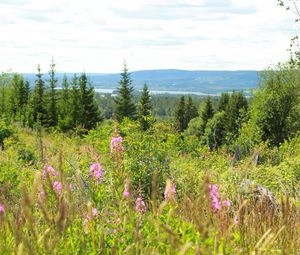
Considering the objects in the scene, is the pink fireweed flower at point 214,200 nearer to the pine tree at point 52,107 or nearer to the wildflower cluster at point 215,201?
the wildflower cluster at point 215,201

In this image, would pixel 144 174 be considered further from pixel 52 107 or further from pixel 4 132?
pixel 52 107

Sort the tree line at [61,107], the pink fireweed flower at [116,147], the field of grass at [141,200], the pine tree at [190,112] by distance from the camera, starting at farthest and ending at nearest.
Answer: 1. the pine tree at [190,112]
2. the tree line at [61,107]
3. the pink fireweed flower at [116,147]
4. the field of grass at [141,200]

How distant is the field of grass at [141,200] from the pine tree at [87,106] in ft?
110

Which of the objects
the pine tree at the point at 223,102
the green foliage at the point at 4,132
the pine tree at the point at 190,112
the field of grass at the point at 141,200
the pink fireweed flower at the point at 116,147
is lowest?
the pine tree at the point at 190,112

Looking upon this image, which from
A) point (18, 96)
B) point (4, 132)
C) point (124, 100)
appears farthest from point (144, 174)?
point (18, 96)

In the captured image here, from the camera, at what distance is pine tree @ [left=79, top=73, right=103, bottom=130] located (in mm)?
47469

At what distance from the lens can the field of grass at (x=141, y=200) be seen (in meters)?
1.55

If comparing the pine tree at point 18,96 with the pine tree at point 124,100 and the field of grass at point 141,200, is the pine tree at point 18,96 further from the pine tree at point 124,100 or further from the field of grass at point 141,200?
the field of grass at point 141,200

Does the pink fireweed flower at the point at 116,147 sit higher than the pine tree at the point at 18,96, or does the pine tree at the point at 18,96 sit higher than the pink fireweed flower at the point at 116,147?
the pink fireweed flower at the point at 116,147

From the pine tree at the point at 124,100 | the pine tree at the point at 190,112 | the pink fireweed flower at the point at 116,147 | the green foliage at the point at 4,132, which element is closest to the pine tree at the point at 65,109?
the pine tree at the point at 124,100

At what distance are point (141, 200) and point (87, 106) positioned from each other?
4522 centimetres

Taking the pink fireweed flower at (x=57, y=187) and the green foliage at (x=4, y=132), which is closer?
the pink fireweed flower at (x=57, y=187)

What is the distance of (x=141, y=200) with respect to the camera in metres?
3.34

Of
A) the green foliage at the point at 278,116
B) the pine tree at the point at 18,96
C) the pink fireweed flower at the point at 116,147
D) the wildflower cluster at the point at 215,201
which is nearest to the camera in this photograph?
the wildflower cluster at the point at 215,201
